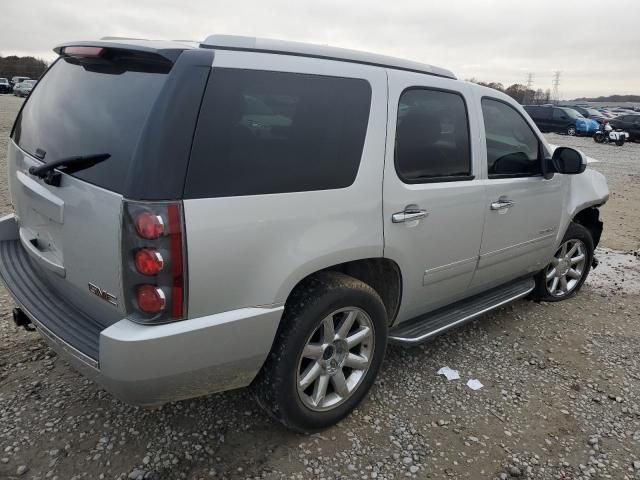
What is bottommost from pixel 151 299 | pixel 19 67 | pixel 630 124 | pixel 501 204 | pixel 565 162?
pixel 630 124

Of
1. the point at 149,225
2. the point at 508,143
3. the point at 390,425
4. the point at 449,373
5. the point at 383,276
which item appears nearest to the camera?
the point at 149,225

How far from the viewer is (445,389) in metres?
3.18

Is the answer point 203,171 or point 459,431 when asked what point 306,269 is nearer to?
point 203,171

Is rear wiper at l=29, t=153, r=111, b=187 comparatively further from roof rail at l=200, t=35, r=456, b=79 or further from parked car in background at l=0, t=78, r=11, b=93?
parked car in background at l=0, t=78, r=11, b=93

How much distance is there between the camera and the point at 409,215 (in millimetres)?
2730

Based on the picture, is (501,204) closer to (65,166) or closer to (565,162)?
(565,162)

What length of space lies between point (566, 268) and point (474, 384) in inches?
79.8

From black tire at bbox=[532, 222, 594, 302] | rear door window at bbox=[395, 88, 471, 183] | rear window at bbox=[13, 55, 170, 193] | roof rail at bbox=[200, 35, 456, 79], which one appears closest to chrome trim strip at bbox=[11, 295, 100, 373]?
rear window at bbox=[13, 55, 170, 193]

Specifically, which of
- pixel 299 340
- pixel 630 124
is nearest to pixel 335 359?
pixel 299 340

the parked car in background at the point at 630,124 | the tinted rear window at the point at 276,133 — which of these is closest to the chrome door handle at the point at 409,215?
the tinted rear window at the point at 276,133

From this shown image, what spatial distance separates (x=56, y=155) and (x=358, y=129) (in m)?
1.43

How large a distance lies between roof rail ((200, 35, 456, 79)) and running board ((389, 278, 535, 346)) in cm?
155

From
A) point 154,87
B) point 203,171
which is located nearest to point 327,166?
point 203,171

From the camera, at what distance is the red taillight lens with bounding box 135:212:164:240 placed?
1.88m
